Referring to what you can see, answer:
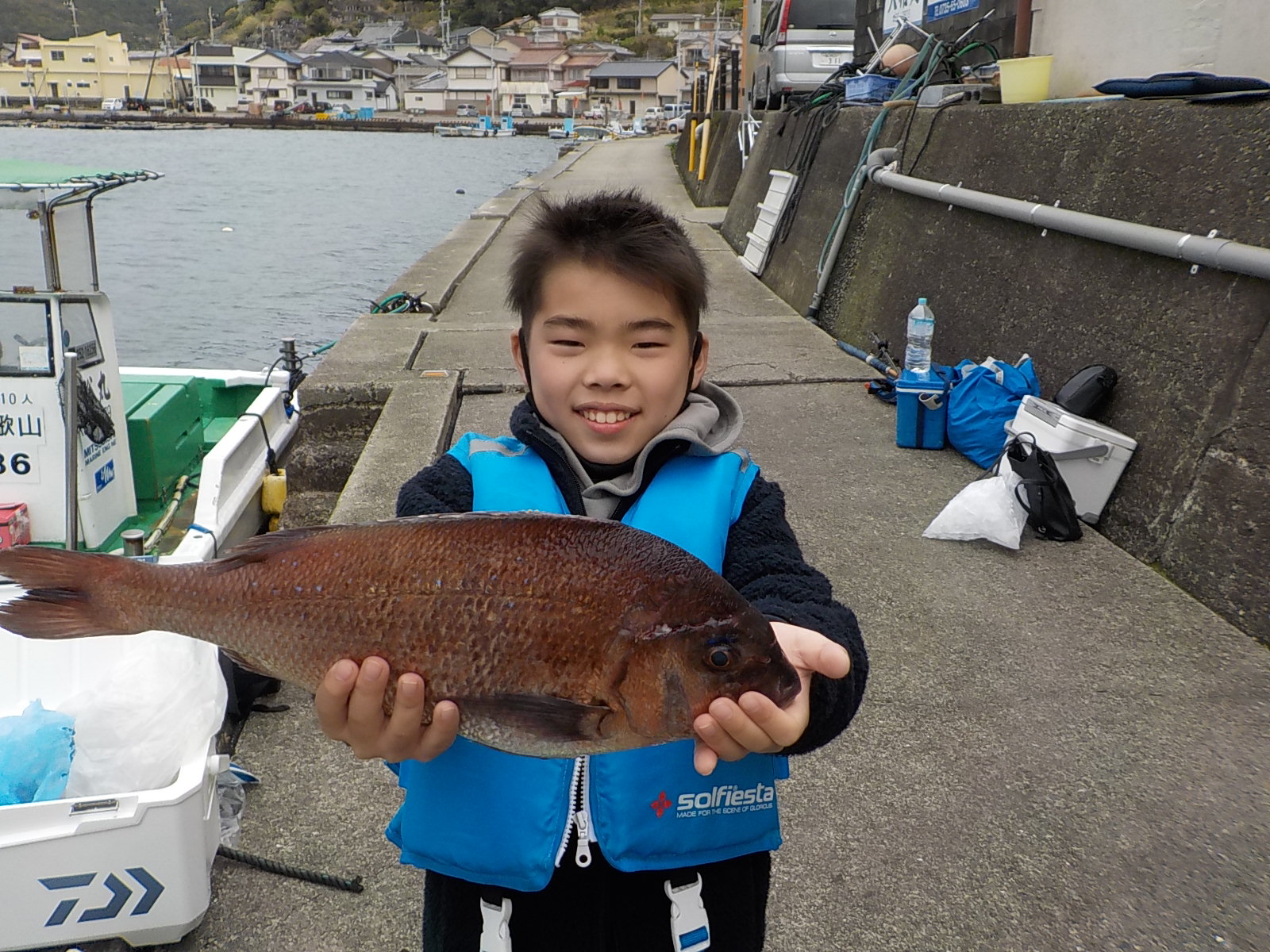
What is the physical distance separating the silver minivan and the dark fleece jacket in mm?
15323

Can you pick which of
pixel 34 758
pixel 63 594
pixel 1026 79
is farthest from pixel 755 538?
pixel 1026 79

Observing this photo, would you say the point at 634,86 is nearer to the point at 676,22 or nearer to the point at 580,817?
the point at 676,22

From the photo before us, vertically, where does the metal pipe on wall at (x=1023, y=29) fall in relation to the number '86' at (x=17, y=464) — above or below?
above

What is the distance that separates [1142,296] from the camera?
453 centimetres

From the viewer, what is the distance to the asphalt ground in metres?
2.34

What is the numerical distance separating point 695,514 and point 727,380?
5.28 meters

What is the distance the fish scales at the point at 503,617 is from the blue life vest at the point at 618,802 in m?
0.27

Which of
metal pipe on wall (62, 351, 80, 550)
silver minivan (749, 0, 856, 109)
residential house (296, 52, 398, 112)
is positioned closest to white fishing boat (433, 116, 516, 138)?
residential house (296, 52, 398, 112)

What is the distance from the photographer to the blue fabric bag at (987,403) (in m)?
5.07

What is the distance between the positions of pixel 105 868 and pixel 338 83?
130 meters

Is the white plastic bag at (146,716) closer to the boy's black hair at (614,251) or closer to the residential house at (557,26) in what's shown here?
the boy's black hair at (614,251)

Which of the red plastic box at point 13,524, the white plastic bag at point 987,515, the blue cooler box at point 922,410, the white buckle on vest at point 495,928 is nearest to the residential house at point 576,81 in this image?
the red plastic box at point 13,524

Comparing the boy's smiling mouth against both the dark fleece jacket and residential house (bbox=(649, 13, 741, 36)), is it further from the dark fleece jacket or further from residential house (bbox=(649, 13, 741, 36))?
residential house (bbox=(649, 13, 741, 36))

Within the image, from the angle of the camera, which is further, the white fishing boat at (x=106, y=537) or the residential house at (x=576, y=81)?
the residential house at (x=576, y=81)
